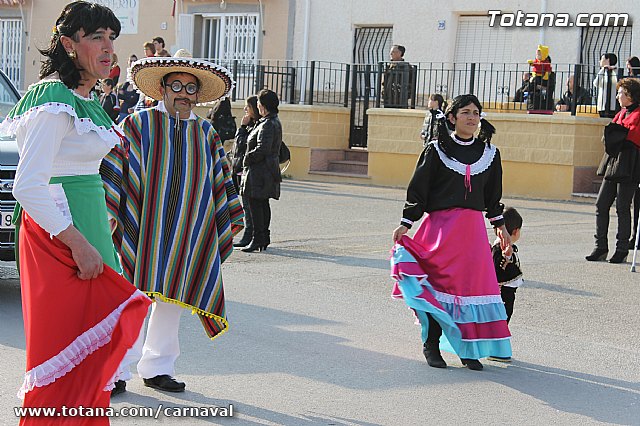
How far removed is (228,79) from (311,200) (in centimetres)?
1148

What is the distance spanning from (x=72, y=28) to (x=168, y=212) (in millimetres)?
1921

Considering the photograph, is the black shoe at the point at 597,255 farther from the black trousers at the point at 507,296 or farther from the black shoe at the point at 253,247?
the black trousers at the point at 507,296

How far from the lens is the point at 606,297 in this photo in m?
9.85

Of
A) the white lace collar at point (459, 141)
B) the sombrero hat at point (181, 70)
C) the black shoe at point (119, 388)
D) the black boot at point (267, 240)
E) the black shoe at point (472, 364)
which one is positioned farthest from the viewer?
the black boot at point (267, 240)

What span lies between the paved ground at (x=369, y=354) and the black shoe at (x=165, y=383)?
0.20ft

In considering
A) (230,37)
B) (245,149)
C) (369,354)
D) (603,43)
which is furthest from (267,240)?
(230,37)

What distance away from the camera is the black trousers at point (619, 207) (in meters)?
12.1

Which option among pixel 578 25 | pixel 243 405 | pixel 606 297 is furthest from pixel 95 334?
pixel 578 25

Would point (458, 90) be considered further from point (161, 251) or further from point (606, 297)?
point (161, 251)

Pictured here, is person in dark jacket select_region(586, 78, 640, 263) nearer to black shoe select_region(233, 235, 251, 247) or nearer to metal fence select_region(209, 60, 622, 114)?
black shoe select_region(233, 235, 251, 247)

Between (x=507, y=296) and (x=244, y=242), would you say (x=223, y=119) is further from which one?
(x=507, y=296)

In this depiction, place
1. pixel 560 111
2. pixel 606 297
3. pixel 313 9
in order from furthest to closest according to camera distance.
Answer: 1. pixel 313 9
2. pixel 560 111
3. pixel 606 297

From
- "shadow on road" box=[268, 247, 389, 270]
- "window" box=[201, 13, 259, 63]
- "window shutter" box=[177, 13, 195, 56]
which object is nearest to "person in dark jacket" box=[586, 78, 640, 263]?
"shadow on road" box=[268, 247, 389, 270]


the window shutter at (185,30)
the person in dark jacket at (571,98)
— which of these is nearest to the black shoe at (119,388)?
the person in dark jacket at (571,98)
